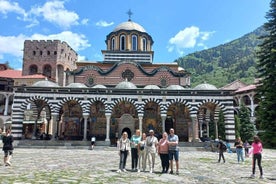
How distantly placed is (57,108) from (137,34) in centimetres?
1426

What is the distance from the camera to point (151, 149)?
9.45 meters

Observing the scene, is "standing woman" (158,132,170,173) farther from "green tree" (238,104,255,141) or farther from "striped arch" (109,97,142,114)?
"green tree" (238,104,255,141)

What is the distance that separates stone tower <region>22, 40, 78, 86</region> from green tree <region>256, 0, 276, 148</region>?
36.4 m

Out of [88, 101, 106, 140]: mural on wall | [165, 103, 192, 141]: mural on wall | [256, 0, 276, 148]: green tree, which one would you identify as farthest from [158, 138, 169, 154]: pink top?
[165, 103, 192, 141]: mural on wall

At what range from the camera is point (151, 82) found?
29.7 metres

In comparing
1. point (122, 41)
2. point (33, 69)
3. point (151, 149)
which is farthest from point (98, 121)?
point (33, 69)

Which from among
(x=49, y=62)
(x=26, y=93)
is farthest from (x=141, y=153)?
(x=49, y=62)

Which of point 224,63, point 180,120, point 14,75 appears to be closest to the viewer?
point 180,120

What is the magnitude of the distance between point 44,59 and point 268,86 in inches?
1612

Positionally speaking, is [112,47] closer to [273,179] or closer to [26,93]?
[26,93]

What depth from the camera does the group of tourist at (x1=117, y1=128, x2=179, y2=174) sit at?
9.12 metres

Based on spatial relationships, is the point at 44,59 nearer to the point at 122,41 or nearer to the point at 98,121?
the point at 122,41

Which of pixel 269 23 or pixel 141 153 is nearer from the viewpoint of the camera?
pixel 141 153

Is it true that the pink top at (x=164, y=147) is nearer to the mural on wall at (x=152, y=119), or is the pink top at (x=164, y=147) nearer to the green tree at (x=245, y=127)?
the mural on wall at (x=152, y=119)
